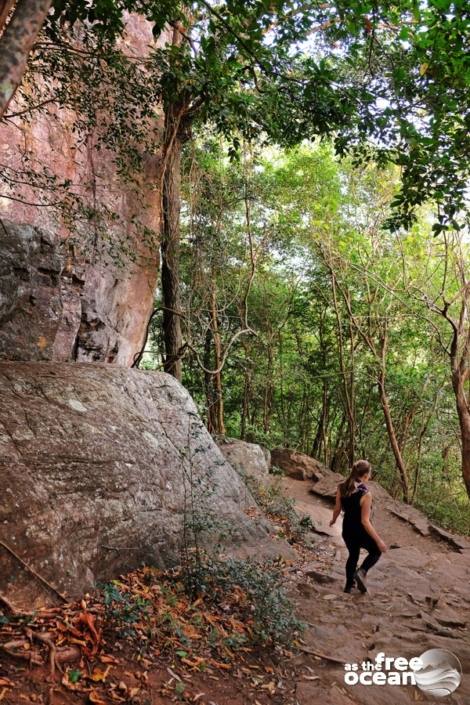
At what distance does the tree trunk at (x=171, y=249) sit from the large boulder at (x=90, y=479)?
11.4 ft

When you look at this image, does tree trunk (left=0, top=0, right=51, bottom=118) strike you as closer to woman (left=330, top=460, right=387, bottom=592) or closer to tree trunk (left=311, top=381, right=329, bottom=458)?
woman (left=330, top=460, right=387, bottom=592)

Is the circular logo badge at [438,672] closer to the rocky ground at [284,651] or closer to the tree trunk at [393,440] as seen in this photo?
the rocky ground at [284,651]

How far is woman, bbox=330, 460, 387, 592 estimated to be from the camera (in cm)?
535

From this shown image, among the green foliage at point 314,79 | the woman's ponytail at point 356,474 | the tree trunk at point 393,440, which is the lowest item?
the woman's ponytail at point 356,474

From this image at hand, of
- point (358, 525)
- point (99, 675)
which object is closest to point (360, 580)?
point (358, 525)

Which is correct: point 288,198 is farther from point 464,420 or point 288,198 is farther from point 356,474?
point 356,474

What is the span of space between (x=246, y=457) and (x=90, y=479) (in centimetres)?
708

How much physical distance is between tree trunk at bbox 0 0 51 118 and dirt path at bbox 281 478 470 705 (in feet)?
14.2

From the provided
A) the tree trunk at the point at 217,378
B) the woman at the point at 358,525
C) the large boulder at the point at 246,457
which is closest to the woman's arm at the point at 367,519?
the woman at the point at 358,525

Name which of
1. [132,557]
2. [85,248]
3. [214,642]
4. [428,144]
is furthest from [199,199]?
[214,642]

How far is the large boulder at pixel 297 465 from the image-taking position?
1366 centimetres

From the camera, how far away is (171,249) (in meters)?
9.67

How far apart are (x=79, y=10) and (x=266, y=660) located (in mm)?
5568

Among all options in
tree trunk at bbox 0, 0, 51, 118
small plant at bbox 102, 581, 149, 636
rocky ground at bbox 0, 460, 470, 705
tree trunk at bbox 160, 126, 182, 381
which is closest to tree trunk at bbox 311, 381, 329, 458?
tree trunk at bbox 160, 126, 182, 381
